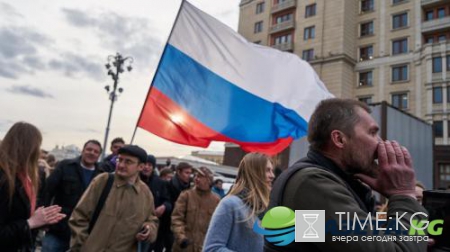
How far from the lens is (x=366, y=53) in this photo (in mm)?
36812

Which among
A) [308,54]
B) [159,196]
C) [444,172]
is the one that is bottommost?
[159,196]

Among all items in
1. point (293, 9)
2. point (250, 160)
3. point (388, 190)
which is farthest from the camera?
point (293, 9)

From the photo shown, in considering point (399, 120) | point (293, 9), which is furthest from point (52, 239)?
point (293, 9)

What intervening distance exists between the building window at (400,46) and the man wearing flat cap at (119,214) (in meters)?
35.8

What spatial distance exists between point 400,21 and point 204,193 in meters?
35.9

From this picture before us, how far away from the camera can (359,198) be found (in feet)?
5.21

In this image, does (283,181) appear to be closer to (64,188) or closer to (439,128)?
(64,188)

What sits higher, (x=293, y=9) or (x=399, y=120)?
(x=293, y=9)

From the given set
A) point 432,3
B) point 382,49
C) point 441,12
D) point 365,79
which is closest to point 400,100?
point 365,79

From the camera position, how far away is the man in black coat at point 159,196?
5.98m

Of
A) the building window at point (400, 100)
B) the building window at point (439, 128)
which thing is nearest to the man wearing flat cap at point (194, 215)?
the building window at point (439, 128)

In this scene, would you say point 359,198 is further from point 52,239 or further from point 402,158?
point 52,239

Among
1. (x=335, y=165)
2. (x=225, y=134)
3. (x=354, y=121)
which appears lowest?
(x=335, y=165)

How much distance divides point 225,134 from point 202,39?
4.80 feet
